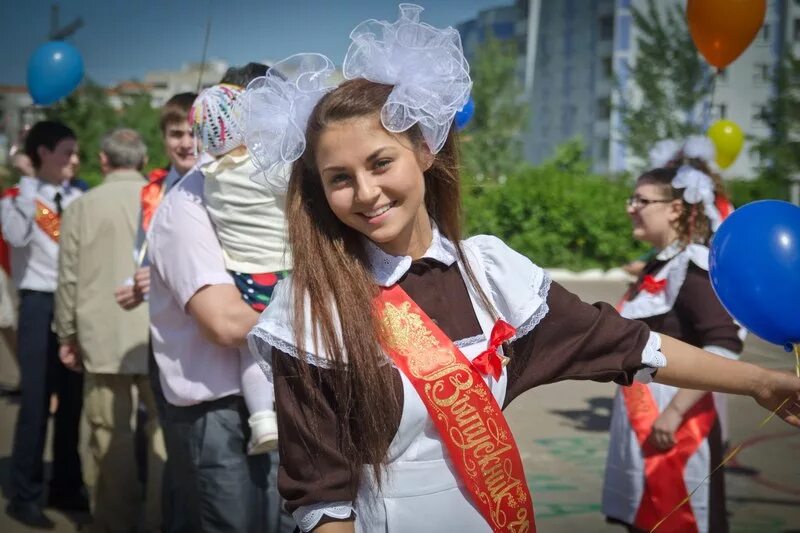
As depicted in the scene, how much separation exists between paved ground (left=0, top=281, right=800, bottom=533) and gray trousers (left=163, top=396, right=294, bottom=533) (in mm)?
2060

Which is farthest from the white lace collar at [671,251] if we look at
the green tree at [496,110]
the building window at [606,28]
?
the building window at [606,28]

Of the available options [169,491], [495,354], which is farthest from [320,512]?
[169,491]

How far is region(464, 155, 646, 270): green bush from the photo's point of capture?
16281mm

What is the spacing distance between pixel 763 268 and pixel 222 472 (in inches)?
62.0

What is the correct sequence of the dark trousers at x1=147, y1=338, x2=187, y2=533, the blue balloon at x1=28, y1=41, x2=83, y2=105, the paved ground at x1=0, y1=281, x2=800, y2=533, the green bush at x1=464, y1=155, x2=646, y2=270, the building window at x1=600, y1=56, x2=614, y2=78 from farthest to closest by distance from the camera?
the building window at x1=600, y1=56, x2=614, y2=78, the green bush at x1=464, y1=155, x2=646, y2=270, the blue balloon at x1=28, y1=41, x2=83, y2=105, the paved ground at x1=0, y1=281, x2=800, y2=533, the dark trousers at x1=147, y1=338, x2=187, y2=533

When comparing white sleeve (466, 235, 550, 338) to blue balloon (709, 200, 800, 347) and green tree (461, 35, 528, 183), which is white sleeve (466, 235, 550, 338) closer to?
blue balloon (709, 200, 800, 347)

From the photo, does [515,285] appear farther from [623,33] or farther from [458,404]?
[623,33]

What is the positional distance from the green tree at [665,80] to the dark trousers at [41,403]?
25065 mm

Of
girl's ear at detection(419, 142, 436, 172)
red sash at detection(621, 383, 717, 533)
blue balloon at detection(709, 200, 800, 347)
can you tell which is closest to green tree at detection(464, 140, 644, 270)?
red sash at detection(621, 383, 717, 533)

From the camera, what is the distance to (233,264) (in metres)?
2.73

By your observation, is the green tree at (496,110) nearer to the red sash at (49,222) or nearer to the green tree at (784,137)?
the green tree at (784,137)

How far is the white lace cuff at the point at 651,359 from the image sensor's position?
203 cm

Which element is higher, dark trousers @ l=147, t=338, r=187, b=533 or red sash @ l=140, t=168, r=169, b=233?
red sash @ l=140, t=168, r=169, b=233

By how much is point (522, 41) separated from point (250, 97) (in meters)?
60.7
